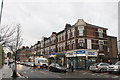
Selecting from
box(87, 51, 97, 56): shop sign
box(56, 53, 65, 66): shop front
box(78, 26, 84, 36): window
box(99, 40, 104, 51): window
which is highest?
box(78, 26, 84, 36): window

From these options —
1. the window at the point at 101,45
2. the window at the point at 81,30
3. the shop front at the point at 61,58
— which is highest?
the window at the point at 81,30

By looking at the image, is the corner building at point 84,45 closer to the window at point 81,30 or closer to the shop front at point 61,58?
the window at point 81,30

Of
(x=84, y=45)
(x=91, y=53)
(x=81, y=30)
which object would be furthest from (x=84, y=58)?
(x=81, y=30)

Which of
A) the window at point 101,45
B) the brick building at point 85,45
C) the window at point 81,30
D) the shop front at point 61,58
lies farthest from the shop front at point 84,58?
the shop front at point 61,58

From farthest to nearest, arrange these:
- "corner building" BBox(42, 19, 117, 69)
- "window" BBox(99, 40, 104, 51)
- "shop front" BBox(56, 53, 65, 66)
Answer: "shop front" BBox(56, 53, 65, 66)
"window" BBox(99, 40, 104, 51)
"corner building" BBox(42, 19, 117, 69)

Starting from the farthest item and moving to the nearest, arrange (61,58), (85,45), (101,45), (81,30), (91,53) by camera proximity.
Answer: (61,58), (101,45), (81,30), (91,53), (85,45)

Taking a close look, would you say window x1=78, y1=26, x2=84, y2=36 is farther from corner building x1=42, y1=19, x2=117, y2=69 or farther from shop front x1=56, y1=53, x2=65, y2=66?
shop front x1=56, y1=53, x2=65, y2=66

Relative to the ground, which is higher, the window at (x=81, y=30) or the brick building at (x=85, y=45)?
the window at (x=81, y=30)

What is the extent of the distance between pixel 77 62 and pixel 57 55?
9.92 meters

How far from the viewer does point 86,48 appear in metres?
30.2

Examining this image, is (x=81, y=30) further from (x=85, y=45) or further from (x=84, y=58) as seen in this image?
(x=84, y=58)

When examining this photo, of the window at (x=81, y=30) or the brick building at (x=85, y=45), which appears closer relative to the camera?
the brick building at (x=85, y=45)

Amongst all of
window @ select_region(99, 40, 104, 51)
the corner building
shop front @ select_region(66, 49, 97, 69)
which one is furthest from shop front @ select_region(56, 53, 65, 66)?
window @ select_region(99, 40, 104, 51)

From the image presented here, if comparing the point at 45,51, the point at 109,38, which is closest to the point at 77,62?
the point at 109,38
